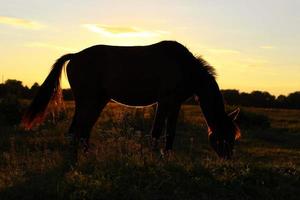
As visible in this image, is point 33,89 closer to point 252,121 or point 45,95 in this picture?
point 252,121

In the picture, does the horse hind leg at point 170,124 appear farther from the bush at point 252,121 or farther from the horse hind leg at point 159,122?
the bush at point 252,121

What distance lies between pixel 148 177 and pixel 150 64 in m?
3.22

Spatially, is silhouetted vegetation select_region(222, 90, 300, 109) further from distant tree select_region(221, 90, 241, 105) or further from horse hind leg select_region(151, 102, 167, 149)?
horse hind leg select_region(151, 102, 167, 149)

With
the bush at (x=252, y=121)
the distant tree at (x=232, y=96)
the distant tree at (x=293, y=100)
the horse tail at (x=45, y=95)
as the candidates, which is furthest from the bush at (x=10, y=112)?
the distant tree at (x=293, y=100)

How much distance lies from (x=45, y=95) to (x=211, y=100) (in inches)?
131

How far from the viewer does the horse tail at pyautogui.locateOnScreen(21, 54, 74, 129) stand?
1025cm

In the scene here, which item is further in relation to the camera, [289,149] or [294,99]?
[294,99]

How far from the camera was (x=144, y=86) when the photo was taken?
10031 millimetres

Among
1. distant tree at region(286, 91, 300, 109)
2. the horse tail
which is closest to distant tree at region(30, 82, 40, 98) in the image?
distant tree at region(286, 91, 300, 109)

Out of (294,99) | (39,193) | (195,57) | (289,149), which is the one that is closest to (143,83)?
(195,57)

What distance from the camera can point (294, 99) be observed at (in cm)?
3975

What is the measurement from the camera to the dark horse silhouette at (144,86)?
9.98 meters

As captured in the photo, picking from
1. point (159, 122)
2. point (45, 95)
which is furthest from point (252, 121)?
point (45, 95)

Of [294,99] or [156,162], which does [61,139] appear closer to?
[156,162]
